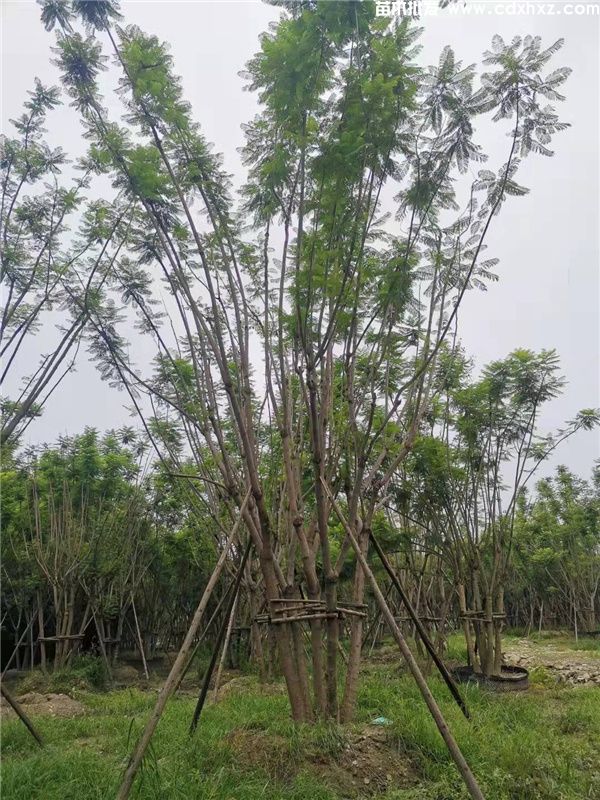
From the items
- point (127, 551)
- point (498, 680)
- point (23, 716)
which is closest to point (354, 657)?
point (23, 716)

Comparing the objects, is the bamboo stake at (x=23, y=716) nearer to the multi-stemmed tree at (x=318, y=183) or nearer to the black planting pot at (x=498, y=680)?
the multi-stemmed tree at (x=318, y=183)

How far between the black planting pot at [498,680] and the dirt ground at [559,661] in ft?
5.99

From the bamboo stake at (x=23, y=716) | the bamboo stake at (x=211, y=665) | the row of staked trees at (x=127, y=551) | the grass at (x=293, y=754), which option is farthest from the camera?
the row of staked trees at (x=127, y=551)

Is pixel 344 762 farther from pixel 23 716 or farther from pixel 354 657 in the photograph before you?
pixel 23 716

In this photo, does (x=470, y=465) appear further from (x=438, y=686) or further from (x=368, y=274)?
(x=368, y=274)

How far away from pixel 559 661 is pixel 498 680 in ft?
16.8

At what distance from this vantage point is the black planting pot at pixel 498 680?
27.2 feet

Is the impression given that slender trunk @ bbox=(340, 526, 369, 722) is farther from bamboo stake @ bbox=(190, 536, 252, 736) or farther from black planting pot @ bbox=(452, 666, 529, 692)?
black planting pot @ bbox=(452, 666, 529, 692)

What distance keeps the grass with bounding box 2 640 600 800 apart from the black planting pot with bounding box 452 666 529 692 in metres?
1.44

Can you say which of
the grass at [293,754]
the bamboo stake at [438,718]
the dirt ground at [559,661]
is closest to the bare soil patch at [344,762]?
the grass at [293,754]

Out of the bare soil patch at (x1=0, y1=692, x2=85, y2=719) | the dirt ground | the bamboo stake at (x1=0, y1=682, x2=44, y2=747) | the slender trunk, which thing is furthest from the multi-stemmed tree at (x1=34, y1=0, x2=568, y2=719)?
the dirt ground

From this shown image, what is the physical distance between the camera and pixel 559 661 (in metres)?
12.4

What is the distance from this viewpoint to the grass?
3980 mm

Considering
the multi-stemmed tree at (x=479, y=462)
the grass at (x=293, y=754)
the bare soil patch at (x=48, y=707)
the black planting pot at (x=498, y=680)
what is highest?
the multi-stemmed tree at (x=479, y=462)
